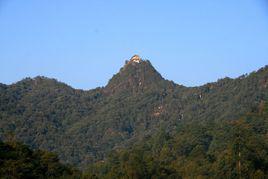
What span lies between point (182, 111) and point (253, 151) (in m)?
70.8

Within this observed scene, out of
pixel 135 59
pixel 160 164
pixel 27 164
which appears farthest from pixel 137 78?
pixel 27 164

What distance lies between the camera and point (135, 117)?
134m

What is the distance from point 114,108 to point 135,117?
16.5 feet

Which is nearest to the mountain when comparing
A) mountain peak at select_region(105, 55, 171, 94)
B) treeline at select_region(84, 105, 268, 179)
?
mountain peak at select_region(105, 55, 171, 94)

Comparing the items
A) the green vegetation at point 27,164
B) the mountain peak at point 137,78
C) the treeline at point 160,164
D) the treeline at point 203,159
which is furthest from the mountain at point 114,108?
the green vegetation at point 27,164

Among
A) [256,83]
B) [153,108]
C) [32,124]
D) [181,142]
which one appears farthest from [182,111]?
[181,142]

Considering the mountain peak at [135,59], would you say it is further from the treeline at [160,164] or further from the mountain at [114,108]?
the treeline at [160,164]

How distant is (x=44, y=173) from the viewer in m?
Result: 51.4

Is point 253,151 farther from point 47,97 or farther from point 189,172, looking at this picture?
point 47,97

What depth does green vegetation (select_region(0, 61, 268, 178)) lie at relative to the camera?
76.3 metres

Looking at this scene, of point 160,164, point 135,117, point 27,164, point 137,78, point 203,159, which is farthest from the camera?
point 137,78

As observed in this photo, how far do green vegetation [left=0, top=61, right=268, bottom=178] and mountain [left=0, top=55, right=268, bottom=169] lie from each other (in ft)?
0.53

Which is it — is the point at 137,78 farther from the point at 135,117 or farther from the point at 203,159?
the point at 203,159

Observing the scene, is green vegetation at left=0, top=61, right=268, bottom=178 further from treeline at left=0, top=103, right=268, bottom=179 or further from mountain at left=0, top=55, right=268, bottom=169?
treeline at left=0, top=103, right=268, bottom=179
